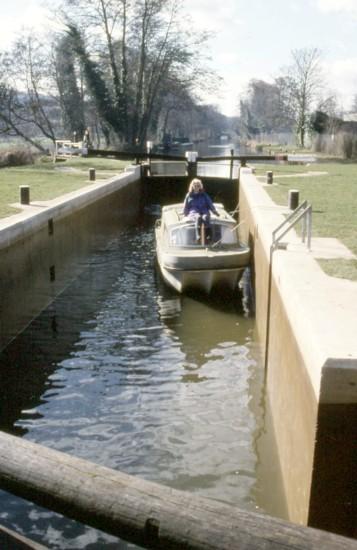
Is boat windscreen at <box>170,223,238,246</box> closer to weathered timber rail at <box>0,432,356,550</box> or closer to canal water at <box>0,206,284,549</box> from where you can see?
canal water at <box>0,206,284,549</box>

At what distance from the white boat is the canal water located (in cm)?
39

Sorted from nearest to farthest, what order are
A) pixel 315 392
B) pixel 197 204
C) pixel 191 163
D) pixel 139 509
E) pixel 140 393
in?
pixel 139 509 → pixel 315 392 → pixel 140 393 → pixel 197 204 → pixel 191 163

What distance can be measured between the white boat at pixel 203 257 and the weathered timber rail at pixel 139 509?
959 centimetres

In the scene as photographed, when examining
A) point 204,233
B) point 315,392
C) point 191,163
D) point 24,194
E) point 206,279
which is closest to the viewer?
point 315,392

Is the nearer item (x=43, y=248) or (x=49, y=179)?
(x=43, y=248)

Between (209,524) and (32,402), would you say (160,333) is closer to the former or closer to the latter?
(32,402)

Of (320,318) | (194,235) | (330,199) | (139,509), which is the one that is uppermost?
(330,199)

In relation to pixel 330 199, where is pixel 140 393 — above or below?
below

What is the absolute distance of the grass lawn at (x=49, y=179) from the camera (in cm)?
1543

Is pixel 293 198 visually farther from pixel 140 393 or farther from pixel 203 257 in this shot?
pixel 140 393

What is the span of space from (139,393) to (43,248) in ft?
17.1

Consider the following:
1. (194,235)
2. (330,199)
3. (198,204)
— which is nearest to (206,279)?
(194,235)

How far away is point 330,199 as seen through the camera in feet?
53.2

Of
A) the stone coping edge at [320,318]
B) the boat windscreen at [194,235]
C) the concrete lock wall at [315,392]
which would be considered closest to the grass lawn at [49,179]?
the boat windscreen at [194,235]
